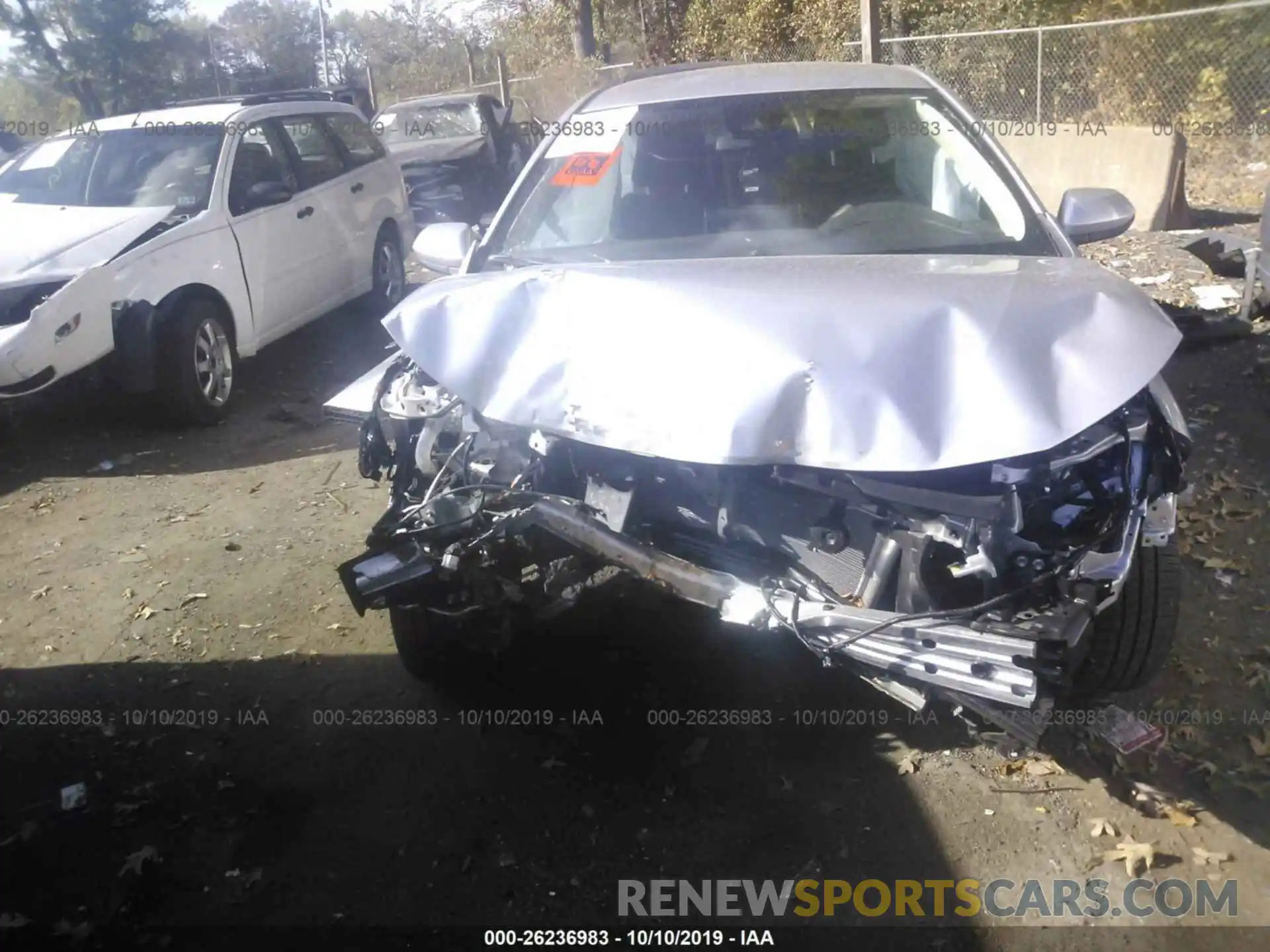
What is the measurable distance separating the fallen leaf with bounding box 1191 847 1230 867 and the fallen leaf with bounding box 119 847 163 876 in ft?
9.56

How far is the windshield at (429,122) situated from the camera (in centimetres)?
1348

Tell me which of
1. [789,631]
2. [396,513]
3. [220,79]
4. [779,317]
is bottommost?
[789,631]

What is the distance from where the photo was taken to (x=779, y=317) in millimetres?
2688

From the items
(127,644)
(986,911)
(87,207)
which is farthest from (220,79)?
(986,911)

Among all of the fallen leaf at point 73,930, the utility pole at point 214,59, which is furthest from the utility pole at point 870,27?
the utility pole at point 214,59

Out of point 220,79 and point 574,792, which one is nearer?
point 574,792

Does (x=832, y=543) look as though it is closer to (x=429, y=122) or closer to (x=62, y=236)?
(x=62, y=236)

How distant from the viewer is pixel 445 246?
13.4ft

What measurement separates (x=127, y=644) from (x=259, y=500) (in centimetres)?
140

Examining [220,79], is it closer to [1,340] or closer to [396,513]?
[1,340]

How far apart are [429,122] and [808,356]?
40.9ft

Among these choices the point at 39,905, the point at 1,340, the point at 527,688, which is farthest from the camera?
the point at 1,340

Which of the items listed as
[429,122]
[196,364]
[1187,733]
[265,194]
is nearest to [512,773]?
[1187,733]

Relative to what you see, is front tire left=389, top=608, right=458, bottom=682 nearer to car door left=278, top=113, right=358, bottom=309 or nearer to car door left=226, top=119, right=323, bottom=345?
car door left=226, top=119, right=323, bottom=345
